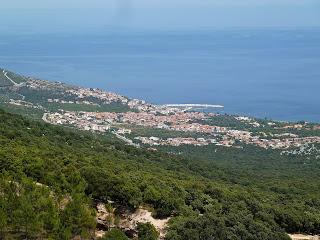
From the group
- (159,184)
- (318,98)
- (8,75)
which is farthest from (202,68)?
(159,184)

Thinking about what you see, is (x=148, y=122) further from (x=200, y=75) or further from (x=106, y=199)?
(x=200, y=75)

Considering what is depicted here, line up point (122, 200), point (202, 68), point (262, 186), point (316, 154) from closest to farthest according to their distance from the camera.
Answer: point (122, 200) → point (262, 186) → point (316, 154) → point (202, 68)

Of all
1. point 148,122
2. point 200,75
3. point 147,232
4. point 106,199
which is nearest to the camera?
point 147,232

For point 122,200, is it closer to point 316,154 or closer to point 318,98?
point 316,154

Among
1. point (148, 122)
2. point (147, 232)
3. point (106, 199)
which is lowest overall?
point (147, 232)

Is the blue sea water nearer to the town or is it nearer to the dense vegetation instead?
the town

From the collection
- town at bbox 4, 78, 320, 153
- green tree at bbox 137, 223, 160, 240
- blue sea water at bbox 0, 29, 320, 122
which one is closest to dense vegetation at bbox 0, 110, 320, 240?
green tree at bbox 137, 223, 160, 240

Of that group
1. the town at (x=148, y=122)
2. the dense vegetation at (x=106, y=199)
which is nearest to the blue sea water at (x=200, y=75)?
the town at (x=148, y=122)

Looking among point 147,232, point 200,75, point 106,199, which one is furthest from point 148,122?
point 200,75

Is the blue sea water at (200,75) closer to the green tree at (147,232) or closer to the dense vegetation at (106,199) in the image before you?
the dense vegetation at (106,199)

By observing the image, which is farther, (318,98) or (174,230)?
(318,98)

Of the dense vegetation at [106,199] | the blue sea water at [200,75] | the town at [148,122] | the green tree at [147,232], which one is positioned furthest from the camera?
the blue sea water at [200,75]
